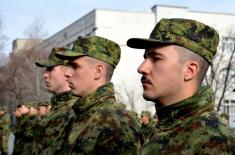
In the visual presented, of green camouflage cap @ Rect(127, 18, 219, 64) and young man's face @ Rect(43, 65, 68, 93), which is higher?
green camouflage cap @ Rect(127, 18, 219, 64)

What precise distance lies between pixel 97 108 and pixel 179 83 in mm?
1504

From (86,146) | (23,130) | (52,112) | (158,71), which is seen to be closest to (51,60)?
(52,112)

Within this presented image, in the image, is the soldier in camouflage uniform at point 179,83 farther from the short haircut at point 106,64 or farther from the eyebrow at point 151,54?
the short haircut at point 106,64

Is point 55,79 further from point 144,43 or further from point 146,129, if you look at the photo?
point 146,129

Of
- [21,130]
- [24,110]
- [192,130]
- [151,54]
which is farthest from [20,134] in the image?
[192,130]

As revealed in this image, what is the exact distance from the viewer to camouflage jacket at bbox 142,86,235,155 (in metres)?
3.05

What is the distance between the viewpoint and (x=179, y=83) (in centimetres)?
331

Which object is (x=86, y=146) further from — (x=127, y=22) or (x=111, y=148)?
(x=127, y=22)

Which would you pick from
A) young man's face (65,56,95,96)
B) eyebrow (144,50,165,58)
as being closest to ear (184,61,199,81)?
eyebrow (144,50,165,58)

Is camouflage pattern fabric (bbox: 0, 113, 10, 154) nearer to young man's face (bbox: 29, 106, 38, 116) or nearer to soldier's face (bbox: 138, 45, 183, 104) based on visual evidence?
young man's face (bbox: 29, 106, 38, 116)

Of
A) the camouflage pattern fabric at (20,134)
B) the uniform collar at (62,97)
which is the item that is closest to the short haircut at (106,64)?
the uniform collar at (62,97)

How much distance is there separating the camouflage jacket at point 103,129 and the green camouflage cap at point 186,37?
45.0 inches

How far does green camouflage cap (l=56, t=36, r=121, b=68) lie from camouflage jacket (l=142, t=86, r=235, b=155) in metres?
1.74

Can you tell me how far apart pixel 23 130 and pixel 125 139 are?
29.0ft
